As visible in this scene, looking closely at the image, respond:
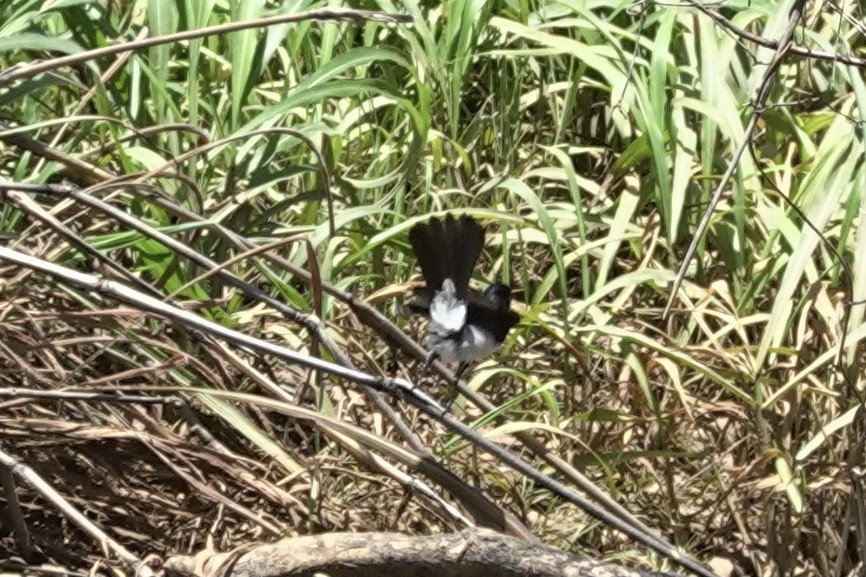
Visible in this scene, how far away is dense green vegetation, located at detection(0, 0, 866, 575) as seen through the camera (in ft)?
7.79

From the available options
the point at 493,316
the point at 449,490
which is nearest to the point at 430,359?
the point at 493,316

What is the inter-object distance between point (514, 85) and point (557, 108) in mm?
117

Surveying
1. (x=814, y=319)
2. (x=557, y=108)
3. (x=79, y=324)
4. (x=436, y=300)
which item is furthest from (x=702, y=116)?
(x=79, y=324)

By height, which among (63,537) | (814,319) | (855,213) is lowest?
(63,537)

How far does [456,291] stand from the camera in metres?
2.71

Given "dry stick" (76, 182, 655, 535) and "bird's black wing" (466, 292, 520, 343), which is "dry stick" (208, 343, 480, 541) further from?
"bird's black wing" (466, 292, 520, 343)

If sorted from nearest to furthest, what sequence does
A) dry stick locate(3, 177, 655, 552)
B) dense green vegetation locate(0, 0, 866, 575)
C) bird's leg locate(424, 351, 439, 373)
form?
1. dry stick locate(3, 177, 655, 552)
2. dense green vegetation locate(0, 0, 866, 575)
3. bird's leg locate(424, 351, 439, 373)

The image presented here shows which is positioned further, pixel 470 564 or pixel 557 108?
pixel 557 108

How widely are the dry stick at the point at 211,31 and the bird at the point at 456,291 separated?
79cm

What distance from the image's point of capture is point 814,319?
281 centimetres

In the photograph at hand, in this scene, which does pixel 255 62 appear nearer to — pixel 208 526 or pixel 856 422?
pixel 208 526

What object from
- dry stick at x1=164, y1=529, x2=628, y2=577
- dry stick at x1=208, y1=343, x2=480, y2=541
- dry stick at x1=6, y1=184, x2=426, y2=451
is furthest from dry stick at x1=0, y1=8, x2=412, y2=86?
dry stick at x1=164, y1=529, x2=628, y2=577

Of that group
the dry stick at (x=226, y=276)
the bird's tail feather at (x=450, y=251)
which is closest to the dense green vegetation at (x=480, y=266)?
the dry stick at (x=226, y=276)

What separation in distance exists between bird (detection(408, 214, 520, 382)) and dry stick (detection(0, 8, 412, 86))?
0.79 metres
